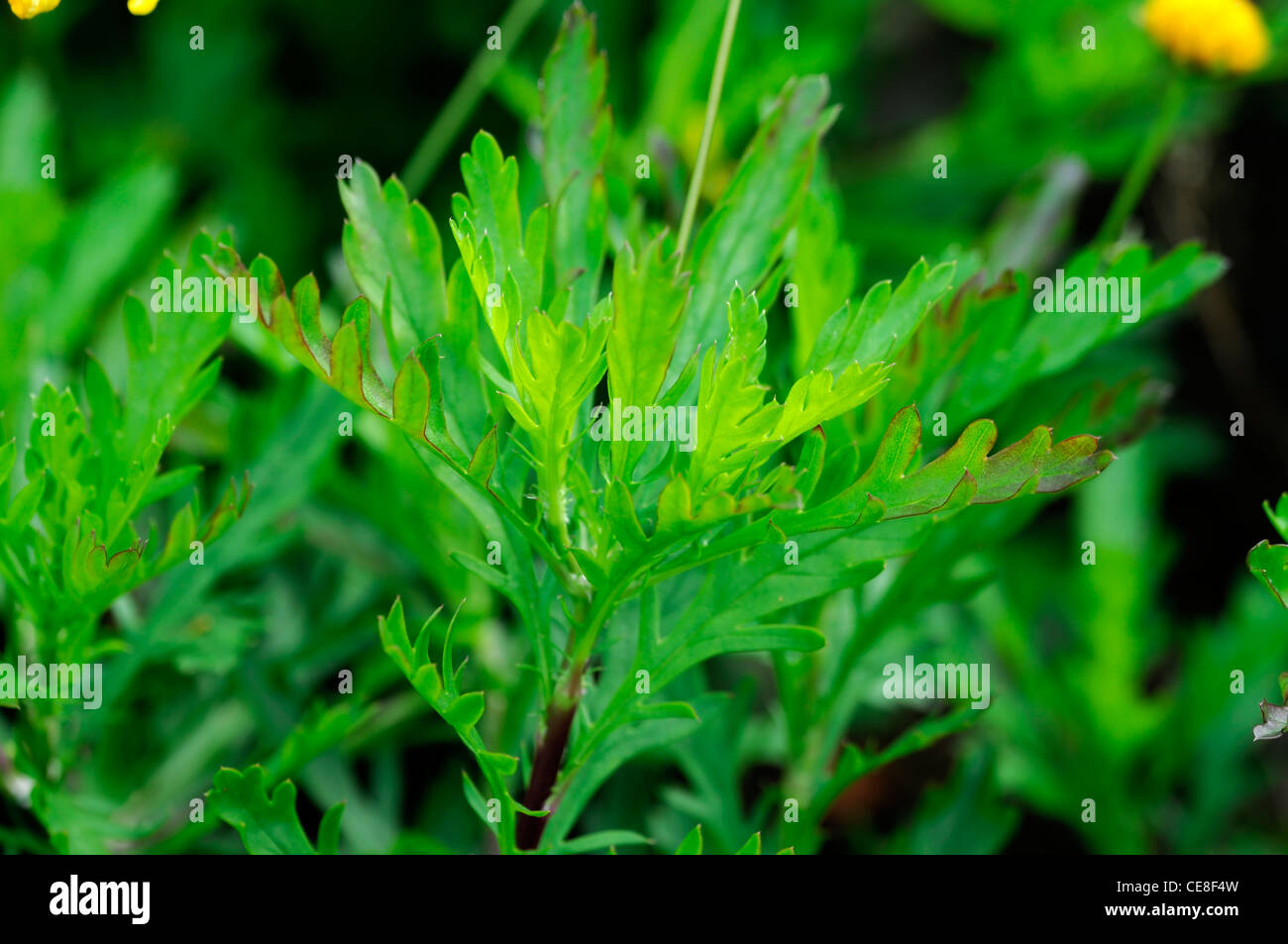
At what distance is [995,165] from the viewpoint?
4.83 feet

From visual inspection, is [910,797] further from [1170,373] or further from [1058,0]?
[1058,0]

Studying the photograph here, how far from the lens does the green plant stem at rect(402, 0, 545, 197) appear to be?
1.16 metres

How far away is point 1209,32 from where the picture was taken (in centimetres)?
106

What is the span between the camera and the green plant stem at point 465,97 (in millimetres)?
1157

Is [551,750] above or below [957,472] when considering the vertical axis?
below

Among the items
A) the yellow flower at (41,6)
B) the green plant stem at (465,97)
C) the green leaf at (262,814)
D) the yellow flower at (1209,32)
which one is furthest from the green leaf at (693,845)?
the yellow flower at (1209,32)

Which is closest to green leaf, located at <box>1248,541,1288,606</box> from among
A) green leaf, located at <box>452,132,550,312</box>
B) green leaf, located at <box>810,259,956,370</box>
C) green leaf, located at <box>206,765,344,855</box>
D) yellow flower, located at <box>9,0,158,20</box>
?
green leaf, located at <box>810,259,956,370</box>

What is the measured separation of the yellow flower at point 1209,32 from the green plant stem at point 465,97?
65 cm

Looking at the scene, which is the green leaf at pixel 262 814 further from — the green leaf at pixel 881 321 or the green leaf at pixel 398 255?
the green leaf at pixel 881 321

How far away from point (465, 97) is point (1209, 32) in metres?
0.74

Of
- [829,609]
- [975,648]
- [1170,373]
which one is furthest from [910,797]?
[1170,373]

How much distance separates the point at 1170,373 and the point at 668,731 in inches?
49.4

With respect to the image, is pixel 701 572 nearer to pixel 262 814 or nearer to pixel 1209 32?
pixel 262 814

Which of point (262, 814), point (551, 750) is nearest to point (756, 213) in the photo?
point (551, 750)
